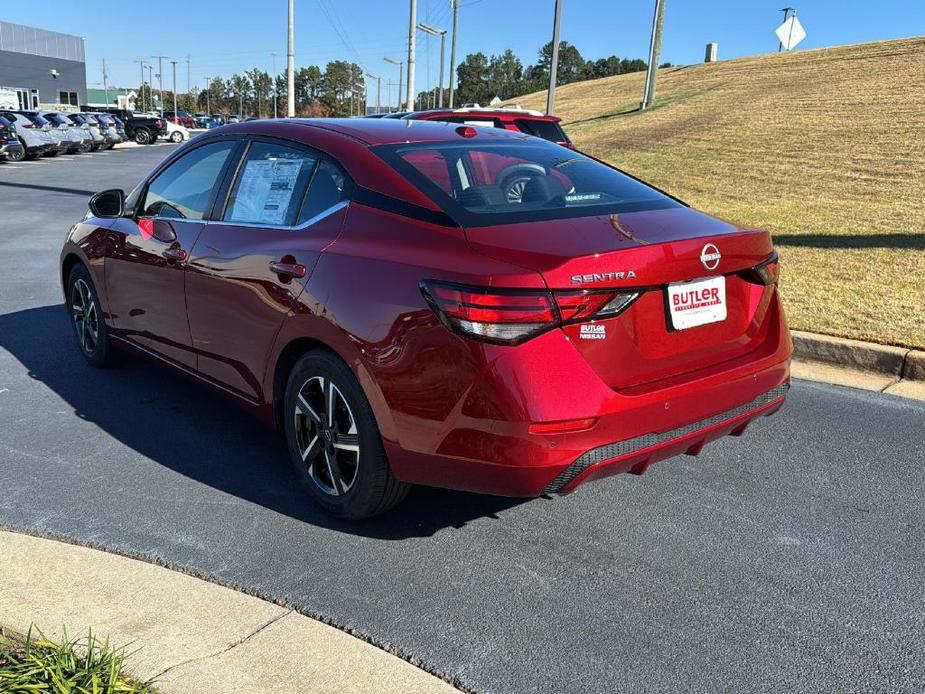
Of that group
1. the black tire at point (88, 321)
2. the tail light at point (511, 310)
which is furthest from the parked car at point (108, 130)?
the tail light at point (511, 310)

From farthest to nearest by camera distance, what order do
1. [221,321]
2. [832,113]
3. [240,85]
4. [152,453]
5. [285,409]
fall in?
[240,85] → [832,113] → [152,453] → [221,321] → [285,409]

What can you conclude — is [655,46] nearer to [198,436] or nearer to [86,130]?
[86,130]

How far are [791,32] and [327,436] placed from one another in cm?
3767

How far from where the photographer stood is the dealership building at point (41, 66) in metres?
71.7

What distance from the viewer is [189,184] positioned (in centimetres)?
456

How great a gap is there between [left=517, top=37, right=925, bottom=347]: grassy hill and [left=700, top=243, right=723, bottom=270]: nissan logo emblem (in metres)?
3.23

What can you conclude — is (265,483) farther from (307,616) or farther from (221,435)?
(307,616)

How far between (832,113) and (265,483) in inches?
910

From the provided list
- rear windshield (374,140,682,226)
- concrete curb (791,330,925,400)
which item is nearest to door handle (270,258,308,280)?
rear windshield (374,140,682,226)

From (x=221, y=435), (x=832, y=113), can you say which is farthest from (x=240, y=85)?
(x=221, y=435)

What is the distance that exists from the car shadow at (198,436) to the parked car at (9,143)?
23297 millimetres

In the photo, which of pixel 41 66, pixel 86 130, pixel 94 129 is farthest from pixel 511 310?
pixel 41 66

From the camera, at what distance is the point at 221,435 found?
4.57 m

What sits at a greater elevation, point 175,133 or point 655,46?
point 655,46
